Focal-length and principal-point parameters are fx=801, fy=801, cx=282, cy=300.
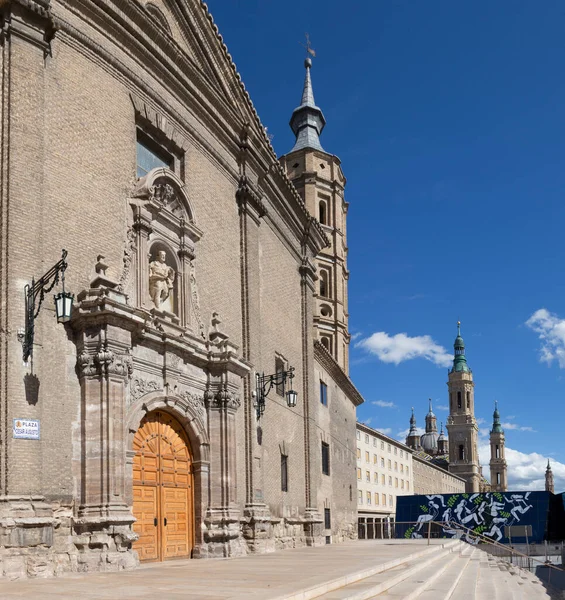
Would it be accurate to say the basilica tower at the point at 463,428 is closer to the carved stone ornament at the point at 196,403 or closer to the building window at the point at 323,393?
the building window at the point at 323,393

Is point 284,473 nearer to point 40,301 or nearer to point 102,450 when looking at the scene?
point 102,450

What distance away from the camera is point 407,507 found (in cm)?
6219

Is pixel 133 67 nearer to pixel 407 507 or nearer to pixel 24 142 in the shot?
pixel 24 142

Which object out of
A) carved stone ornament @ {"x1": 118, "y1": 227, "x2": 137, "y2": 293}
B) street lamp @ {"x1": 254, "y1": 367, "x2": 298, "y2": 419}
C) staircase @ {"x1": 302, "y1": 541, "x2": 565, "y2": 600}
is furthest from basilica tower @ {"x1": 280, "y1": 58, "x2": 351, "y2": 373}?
carved stone ornament @ {"x1": 118, "y1": 227, "x2": 137, "y2": 293}

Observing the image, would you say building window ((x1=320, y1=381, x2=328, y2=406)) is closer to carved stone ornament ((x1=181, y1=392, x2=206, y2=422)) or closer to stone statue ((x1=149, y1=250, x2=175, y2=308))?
carved stone ornament ((x1=181, y1=392, x2=206, y2=422))

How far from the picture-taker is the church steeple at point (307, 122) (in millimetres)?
57344

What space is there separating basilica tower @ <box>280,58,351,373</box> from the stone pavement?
3759cm

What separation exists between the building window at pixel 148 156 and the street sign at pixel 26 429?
7.30 meters

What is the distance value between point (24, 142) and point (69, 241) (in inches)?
80.8

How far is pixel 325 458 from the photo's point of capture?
3478 centimetres

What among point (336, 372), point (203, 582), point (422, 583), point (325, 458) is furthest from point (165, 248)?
point (336, 372)

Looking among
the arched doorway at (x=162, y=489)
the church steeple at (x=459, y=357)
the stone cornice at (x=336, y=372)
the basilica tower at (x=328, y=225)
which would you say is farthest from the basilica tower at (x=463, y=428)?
the arched doorway at (x=162, y=489)

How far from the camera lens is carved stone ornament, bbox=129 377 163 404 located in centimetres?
1631

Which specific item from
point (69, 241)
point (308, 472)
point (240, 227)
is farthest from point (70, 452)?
point (308, 472)
